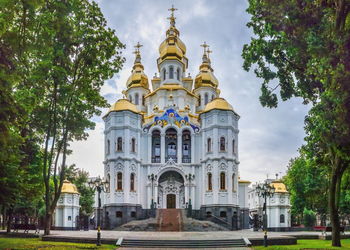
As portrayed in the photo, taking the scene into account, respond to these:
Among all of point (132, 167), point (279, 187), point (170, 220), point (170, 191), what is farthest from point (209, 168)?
point (279, 187)

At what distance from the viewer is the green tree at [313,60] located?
587 inches

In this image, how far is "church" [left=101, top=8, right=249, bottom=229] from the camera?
132 feet

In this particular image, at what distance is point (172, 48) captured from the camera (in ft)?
163

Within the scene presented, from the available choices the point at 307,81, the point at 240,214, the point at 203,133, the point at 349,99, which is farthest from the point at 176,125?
the point at 349,99

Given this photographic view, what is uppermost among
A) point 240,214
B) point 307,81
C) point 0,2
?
point 0,2

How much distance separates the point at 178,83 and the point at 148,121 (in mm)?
6519

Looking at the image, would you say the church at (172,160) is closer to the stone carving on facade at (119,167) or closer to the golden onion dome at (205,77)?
the stone carving on facade at (119,167)

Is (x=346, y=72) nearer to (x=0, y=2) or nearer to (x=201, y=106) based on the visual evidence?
(x=0, y=2)

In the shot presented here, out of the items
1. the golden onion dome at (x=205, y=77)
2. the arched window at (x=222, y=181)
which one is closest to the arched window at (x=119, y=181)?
the arched window at (x=222, y=181)

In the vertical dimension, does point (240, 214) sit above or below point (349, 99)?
below

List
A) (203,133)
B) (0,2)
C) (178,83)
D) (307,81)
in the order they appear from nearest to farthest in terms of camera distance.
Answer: (0,2)
(307,81)
(203,133)
(178,83)

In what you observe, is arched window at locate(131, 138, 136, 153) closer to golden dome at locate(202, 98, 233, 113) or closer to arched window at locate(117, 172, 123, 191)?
arched window at locate(117, 172, 123, 191)

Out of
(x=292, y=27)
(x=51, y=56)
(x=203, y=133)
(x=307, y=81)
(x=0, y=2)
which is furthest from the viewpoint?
(x=203, y=133)

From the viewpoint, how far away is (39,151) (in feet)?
99.3
